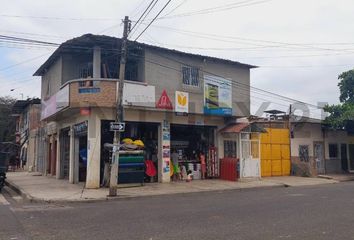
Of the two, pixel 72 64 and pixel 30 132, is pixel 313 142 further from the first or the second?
pixel 30 132

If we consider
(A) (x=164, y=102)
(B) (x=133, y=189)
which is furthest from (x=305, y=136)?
(B) (x=133, y=189)

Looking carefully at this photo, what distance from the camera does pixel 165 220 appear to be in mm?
10273

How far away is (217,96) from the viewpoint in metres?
23.8

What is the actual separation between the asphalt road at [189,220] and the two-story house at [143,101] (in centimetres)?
655

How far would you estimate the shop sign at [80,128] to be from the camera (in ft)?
67.4

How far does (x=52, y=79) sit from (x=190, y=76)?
8287 millimetres

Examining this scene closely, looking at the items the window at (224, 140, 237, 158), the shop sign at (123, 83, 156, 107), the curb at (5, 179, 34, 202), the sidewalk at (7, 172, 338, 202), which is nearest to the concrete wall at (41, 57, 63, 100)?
the shop sign at (123, 83, 156, 107)

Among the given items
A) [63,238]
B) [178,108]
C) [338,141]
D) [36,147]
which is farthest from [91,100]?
[338,141]

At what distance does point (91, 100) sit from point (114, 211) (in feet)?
26.9

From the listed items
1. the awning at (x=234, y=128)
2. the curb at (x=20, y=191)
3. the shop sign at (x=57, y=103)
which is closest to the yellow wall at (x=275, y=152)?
the awning at (x=234, y=128)

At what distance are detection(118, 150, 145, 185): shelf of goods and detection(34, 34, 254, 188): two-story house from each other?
109cm

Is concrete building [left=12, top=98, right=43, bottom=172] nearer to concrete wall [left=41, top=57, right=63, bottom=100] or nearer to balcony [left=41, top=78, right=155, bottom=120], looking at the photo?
concrete wall [left=41, top=57, right=63, bottom=100]

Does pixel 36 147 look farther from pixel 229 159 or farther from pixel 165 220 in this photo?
pixel 165 220

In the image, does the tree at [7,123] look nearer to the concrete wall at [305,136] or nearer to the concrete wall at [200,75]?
the concrete wall at [200,75]
